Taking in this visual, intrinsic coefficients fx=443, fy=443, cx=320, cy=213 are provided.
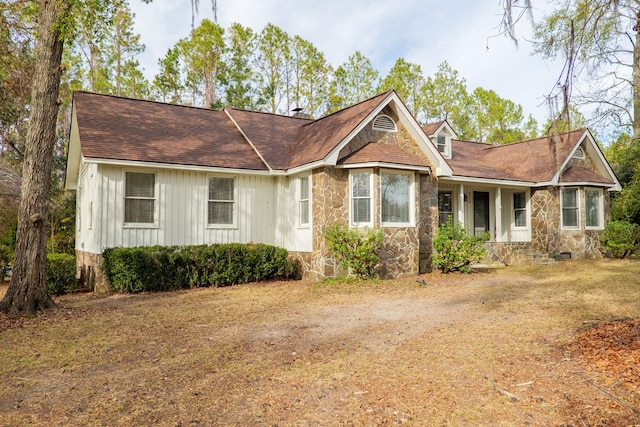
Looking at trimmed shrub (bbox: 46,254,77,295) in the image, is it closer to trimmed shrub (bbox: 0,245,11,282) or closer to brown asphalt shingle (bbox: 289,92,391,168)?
trimmed shrub (bbox: 0,245,11,282)

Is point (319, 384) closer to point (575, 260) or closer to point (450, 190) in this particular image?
point (450, 190)

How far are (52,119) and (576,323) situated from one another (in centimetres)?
993

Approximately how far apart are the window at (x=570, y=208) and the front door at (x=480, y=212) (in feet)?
9.24

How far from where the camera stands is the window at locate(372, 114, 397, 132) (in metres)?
13.7

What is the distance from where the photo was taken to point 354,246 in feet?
39.8

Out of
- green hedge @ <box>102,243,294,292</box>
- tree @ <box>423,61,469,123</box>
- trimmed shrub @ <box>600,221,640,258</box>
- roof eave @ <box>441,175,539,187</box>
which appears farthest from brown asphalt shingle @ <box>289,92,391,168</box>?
tree @ <box>423,61,469,123</box>

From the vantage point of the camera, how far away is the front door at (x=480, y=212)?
1817 cm

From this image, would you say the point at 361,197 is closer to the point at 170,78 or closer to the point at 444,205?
the point at 444,205

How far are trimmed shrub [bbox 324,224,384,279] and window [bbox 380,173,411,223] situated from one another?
3.19 feet

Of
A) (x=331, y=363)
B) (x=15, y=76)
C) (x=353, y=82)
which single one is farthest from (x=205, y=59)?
(x=331, y=363)

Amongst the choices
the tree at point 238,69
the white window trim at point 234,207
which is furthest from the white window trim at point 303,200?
the tree at point 238,69

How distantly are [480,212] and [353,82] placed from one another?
19063 millimetres

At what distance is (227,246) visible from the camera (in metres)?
12.4

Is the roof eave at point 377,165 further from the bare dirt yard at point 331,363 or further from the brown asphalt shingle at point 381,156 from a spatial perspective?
the bare dirt yard at point 331,363
